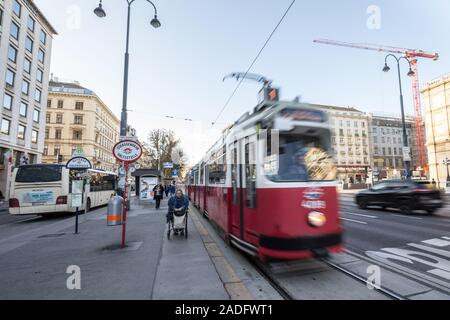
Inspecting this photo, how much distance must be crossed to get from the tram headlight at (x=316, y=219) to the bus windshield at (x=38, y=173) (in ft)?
41.4

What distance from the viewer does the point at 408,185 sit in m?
11.9

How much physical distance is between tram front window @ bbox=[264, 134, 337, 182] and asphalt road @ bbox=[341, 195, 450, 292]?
216cm

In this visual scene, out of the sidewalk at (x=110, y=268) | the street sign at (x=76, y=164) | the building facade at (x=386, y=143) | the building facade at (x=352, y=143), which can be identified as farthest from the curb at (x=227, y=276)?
the building facade at (x=386, y=143)

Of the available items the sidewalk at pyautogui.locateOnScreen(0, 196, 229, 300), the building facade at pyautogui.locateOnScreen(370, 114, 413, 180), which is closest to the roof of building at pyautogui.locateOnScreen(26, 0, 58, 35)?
the sidewalk at pyautogui.locateOnScreen(0, 196, 229, 300)

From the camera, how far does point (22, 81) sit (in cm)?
3353

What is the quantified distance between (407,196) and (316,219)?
10289 millimetres

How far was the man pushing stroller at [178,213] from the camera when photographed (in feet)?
24.6

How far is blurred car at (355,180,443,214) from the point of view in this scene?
37.1 ft

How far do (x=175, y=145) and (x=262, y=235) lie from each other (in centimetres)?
4363

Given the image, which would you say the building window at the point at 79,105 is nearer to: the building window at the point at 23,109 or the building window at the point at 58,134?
the building window at the point at 58,134

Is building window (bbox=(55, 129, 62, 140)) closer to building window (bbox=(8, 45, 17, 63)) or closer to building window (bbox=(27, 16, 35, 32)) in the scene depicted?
building window (bbox=(27, 16, 35, 32))

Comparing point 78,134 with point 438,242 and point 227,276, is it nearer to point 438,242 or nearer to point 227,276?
point 227,276

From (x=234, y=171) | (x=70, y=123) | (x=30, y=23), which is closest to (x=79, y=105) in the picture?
(x=70, y=123)
